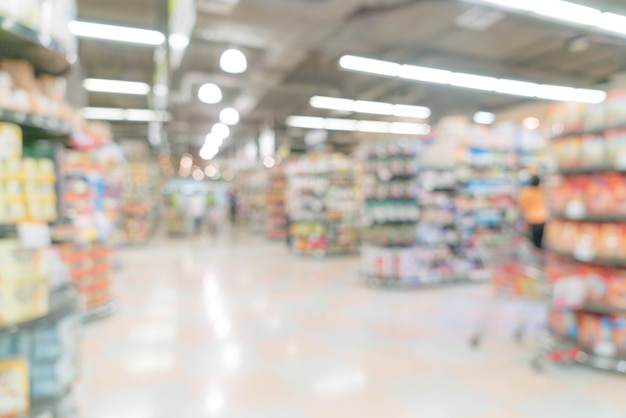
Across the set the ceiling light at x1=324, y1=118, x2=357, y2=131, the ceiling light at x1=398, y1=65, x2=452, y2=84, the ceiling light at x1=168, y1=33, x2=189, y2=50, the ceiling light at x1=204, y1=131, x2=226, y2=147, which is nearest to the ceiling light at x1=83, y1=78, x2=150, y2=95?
the ceiling light at x1=168, y1=33, x2=189, y2=50

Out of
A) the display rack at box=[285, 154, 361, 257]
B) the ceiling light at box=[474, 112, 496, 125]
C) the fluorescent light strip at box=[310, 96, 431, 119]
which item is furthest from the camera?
the ceiling light at box=[474, 112, 496, 125]

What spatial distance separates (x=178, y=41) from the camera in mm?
7609

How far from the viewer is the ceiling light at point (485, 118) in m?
15.7

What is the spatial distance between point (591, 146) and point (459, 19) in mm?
4673

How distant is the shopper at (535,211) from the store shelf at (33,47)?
20.0 ft

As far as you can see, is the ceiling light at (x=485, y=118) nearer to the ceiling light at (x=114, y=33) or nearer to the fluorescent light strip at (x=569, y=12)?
the fluorescent light strip at (x=569, y=12)

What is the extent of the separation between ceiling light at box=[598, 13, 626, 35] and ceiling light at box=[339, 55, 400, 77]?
3.72m

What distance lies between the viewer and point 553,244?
13.2 ft

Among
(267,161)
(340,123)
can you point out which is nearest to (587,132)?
(267,161)

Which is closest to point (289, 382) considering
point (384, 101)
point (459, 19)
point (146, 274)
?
point (146, 274)

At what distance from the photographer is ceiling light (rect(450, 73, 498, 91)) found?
9.69m

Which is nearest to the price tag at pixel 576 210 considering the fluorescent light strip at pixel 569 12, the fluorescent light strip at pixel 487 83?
the fluorescent light strip at pixel 569 12

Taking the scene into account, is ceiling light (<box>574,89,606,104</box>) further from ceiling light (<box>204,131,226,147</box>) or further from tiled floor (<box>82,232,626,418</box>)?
ceiling light (<box>204,131,226,147</box>)

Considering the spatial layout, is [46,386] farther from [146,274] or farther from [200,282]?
[146,274]
